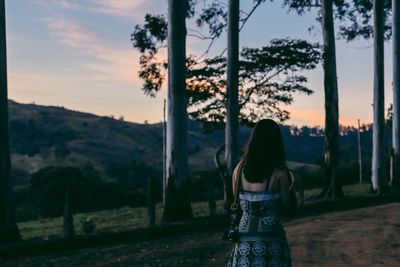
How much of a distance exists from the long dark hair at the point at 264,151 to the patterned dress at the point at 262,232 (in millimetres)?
185

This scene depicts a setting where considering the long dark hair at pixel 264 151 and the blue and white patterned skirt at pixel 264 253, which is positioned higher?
the long dark hair at pixel 264 151

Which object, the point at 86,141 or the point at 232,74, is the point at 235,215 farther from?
the point at 86,141

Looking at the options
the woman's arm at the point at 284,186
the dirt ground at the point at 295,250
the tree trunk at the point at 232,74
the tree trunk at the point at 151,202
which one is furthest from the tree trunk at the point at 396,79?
the woman's arm at the point at 284,186

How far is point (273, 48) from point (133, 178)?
5676 centimetres

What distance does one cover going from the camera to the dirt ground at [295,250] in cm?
1134

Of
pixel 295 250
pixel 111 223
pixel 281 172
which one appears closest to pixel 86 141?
pixel 111 223

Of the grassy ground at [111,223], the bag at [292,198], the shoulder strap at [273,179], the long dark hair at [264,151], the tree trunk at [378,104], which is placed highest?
the tree trunk at [378,104]

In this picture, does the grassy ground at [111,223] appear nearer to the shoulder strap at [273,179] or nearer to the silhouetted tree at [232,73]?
the silhouetted tree at [232,73]

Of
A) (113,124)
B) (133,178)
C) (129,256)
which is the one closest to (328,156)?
(129,256)

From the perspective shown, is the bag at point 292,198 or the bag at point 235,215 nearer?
the bag at point 292,198

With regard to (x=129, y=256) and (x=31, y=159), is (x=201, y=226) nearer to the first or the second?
(x=129, y=256)

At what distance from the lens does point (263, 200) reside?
544 cm

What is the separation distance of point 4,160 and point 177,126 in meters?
5.06

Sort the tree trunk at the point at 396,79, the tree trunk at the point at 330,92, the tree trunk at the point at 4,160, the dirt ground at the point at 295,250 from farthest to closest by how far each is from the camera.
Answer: the tree trunk at the point at 396,79 < the tree trunk at the point at 330,92 < the tree trunk at the point at 4,160 < the dirt ground at the point at 295,250
